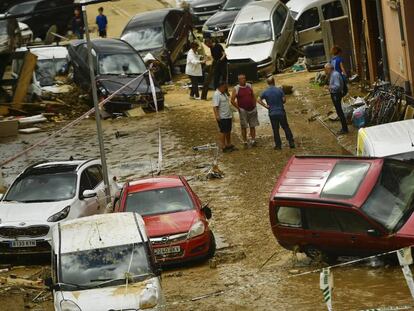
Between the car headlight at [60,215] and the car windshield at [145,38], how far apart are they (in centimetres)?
1832

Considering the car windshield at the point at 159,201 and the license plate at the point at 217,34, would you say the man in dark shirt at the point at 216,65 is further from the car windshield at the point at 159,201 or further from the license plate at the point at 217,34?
the car windshield at the point at 159,201

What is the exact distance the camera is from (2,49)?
3150 cm

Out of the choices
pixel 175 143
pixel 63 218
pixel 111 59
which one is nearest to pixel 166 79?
pixel 111 59

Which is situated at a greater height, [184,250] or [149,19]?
[184,250]

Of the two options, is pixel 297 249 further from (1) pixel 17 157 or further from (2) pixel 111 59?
(2) pixel 111 59

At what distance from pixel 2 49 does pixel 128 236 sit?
18.0m

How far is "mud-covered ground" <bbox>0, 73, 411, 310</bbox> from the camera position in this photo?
48.8 feet

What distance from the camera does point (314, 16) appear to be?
3709 centimetres

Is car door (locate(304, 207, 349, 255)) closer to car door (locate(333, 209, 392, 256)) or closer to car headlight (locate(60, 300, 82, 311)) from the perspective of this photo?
car door (locate(333, 209, 392, 256))

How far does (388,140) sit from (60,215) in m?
5.57

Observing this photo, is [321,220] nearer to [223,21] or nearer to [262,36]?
[262,36]

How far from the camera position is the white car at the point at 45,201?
18453 millimetres

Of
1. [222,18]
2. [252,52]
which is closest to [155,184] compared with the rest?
[252,52]

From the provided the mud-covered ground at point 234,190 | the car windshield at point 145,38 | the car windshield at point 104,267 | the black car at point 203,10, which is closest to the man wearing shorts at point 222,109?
the mud-covered ground at point 234,190
